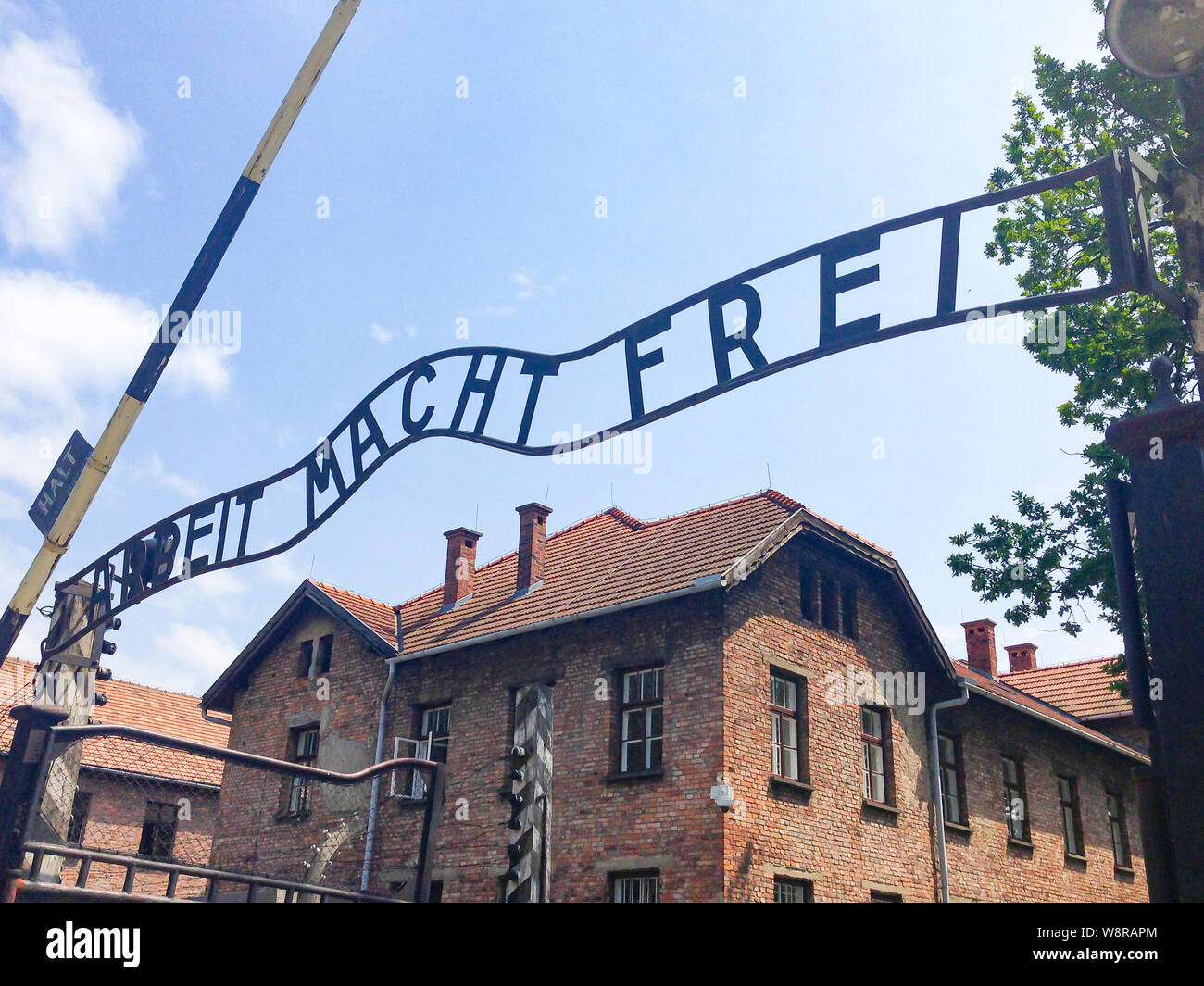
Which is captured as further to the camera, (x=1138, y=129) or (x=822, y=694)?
(x=822, y=694)

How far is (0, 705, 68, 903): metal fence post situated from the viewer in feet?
15.8

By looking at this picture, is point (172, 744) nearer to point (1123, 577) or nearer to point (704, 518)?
point (1123, 577)

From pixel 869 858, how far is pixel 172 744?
45.4ft

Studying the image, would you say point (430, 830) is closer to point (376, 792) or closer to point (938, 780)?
point (376, 792)

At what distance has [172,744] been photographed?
5.39 meters

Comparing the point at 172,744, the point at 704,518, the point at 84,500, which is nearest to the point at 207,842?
the point at 704,518

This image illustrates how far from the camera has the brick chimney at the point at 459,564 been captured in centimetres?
2177

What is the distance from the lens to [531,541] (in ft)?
66.4

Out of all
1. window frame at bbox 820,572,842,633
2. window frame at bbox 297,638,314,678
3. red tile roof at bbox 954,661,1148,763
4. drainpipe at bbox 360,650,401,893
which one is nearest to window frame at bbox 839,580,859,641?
window frame at bbox 820,572,842,633

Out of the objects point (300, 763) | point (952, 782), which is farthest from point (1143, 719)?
point (300, 763)

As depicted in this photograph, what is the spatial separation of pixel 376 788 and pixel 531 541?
531 centimetres

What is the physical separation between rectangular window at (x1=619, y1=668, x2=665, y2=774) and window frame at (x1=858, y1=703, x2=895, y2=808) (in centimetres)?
378
